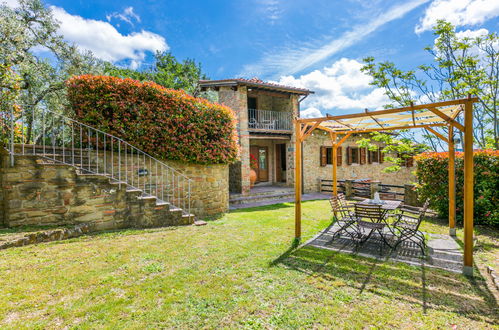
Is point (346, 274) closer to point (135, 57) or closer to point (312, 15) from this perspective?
point (312, 15)

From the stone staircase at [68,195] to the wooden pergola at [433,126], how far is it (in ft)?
12.3

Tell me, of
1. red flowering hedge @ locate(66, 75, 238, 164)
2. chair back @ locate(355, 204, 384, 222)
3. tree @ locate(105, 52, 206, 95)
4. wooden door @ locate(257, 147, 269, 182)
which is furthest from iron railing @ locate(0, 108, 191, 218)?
tree @ locate(105, 52, 206, 95)

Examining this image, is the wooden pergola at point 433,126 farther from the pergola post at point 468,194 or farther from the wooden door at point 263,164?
the wooden door at point 263,164

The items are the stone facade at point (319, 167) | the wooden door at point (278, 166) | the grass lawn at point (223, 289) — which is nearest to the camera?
the grass lawn at point (223, 289)

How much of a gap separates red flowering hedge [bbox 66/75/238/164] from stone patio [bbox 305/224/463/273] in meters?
4.42

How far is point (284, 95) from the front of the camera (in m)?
13.1

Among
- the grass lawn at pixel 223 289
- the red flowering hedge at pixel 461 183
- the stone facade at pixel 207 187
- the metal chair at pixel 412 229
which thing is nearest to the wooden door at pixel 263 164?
the stone facade at pixel 207 187

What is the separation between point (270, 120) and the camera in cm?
1307

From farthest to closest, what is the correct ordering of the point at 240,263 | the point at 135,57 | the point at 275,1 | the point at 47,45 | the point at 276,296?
the point at 135,57, the point at 47,45, the point at 275,1, the point at 240,263, the point at 276,296

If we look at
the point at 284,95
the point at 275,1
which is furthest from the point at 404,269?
the point at 284,95

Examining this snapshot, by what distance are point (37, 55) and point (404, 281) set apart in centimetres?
1516

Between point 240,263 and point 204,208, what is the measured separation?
13.8ft

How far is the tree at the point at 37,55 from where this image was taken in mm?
8719

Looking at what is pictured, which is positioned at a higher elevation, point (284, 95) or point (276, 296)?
point (284, 95)
